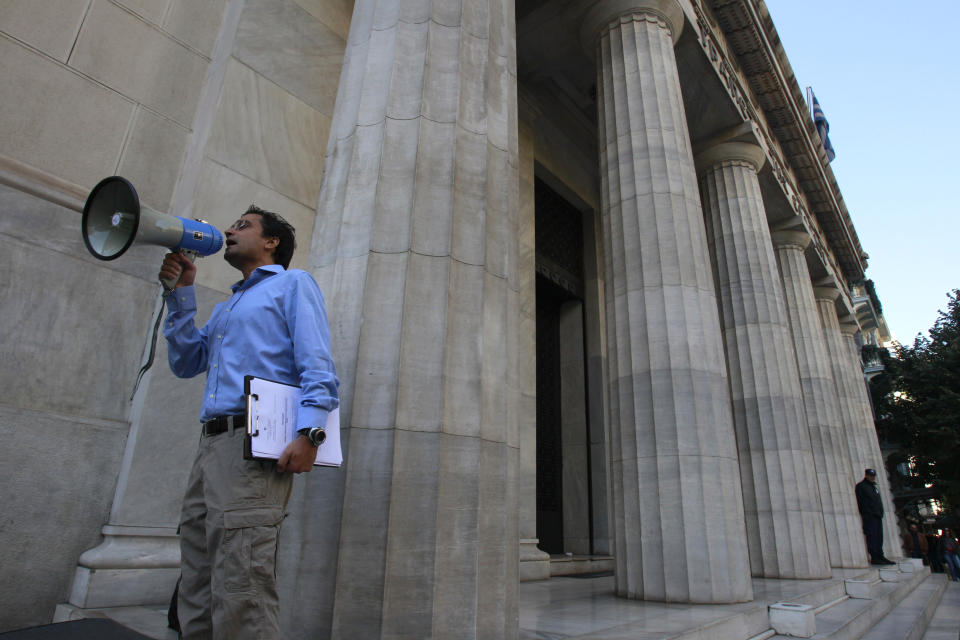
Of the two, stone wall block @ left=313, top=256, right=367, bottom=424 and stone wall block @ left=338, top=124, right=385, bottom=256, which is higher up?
stone wall block @ left=338, top=124, right=385, bottom=256

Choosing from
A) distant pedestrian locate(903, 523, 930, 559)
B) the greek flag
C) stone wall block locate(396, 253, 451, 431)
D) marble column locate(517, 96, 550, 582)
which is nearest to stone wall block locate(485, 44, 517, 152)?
stone wall block locate(396, 253, 451, 431)

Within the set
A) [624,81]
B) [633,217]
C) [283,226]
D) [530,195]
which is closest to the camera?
[283,226]

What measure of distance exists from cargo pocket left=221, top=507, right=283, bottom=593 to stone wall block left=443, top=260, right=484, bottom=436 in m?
1.41

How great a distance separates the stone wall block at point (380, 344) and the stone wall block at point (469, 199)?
1.51 feet

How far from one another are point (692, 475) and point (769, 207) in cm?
1223

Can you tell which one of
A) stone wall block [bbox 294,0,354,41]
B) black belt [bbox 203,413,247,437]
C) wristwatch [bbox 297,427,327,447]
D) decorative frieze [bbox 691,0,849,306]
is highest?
decorative frieze [bbox 691,0,849,306]

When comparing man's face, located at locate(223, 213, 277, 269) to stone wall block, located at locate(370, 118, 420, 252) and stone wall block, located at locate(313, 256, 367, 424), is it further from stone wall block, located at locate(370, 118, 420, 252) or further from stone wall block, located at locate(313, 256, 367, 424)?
stone wall block, located at locate(370, 118, 420, 252)

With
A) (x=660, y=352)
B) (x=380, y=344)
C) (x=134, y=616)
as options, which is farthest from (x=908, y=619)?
(x=134, y=616)

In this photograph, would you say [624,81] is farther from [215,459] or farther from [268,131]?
[215,459]

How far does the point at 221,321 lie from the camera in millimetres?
2643

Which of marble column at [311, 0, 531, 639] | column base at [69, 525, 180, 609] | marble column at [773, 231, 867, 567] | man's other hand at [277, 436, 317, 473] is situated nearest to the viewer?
man's other hand at [277, 436, 317, 473]

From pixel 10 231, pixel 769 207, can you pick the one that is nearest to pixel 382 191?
pixel 10 231

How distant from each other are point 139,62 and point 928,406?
34.0 m

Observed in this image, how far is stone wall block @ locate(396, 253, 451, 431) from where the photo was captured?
3342 millimetres
